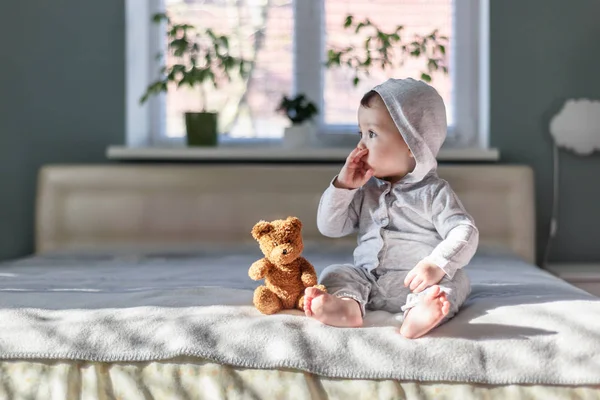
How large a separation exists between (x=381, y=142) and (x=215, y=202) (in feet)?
Answer: 3.83

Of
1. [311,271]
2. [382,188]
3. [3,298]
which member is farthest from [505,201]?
[3,298]

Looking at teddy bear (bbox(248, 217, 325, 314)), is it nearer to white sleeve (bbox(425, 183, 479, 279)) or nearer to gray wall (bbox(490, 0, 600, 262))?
white sleeve (bbox(425, 183, 479, 279))

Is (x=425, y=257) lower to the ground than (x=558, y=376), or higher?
higher

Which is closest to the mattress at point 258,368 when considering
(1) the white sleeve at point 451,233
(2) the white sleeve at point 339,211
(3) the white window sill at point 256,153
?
(1) the white sleeve at point 451,233

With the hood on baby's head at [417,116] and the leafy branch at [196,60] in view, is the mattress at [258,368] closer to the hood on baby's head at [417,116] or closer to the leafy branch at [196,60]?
the hood on baby's head at [417,116]

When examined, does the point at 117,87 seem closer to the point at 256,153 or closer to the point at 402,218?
the point at 256,153

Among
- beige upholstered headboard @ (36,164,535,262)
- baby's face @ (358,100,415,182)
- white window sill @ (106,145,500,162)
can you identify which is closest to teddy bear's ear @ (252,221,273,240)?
baby's face @ (358,100,415,182)

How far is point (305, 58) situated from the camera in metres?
3.04

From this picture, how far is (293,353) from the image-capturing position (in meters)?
1.26

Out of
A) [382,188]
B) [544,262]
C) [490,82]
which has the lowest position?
[544,262]

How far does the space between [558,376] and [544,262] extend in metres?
1.67

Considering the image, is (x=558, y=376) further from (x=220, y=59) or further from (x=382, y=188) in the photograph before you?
(x=220, y=59)

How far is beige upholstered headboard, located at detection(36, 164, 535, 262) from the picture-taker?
265cm

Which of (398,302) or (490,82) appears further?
(490,82)
